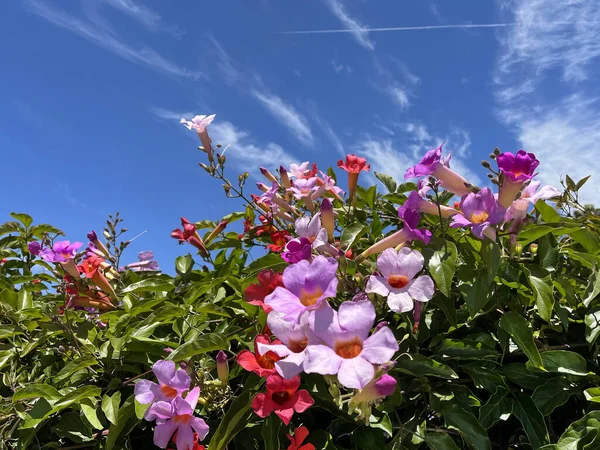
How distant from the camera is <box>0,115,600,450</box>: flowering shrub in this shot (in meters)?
1.47

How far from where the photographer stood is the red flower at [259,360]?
5.24 feet

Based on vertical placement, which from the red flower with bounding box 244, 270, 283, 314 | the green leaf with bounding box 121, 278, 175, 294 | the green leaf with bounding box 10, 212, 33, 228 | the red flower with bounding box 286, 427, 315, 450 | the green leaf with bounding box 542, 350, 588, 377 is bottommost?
the green leaf with bounding box 542, 350, 588, 377

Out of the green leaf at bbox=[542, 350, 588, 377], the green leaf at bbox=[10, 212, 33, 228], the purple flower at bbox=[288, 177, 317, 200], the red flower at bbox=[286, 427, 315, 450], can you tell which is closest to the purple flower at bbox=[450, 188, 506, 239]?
the green leaf at bbox=[542, 350, 588, 377]

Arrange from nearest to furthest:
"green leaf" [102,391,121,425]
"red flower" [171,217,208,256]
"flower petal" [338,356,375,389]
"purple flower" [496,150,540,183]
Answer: "flower petal" [338,356,375,389] → "purple flower" [496,150,540,183] → "green leaf" [102,391,121,425] → "red flower" [171,217,208,256]

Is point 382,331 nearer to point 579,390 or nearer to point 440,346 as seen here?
point 440,346

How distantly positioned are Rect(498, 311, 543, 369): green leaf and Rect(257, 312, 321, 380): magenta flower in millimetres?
664

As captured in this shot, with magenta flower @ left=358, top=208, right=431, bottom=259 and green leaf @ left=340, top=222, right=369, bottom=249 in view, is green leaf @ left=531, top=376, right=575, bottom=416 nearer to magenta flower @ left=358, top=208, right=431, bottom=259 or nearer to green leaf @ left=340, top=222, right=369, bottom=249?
magenta flower @ left=358, top=208, right=431, bottom=259

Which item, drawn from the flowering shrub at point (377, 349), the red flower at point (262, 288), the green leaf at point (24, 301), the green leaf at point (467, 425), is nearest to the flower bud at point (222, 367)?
the flowering shrub at point (377, 349)

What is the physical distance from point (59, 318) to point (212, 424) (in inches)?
36.4

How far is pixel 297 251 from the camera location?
1.68 meters

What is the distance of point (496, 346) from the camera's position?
1.92m

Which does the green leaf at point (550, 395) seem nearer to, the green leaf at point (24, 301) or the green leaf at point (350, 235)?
the green leaf at point (350, 235)

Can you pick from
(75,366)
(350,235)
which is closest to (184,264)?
(75,366)

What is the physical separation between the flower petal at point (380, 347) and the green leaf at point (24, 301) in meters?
2.07
